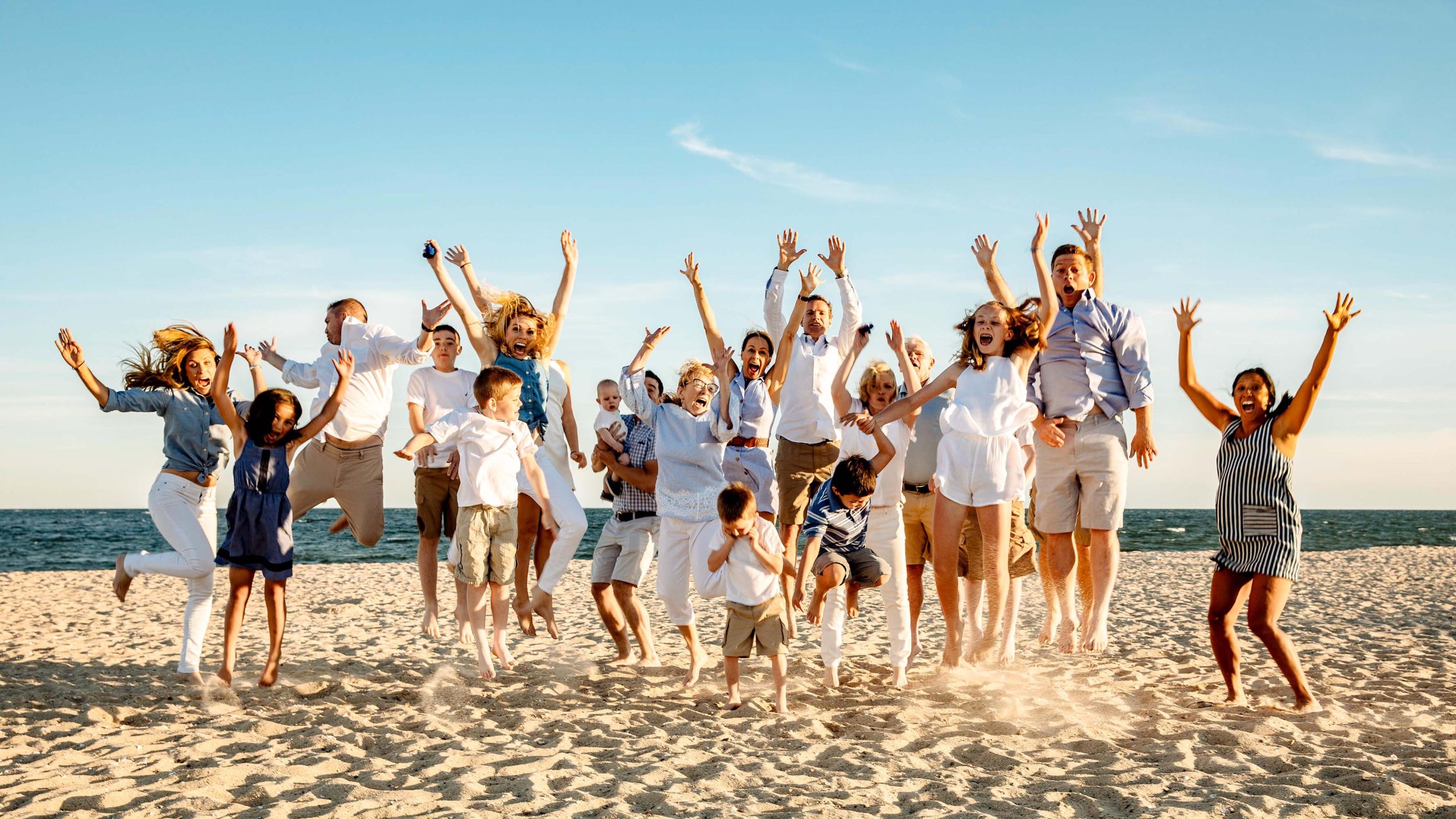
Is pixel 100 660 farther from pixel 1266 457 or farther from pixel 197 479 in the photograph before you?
pixel 1266 457

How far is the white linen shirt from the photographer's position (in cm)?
736

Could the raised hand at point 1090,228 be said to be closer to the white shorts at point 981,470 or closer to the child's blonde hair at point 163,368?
the white shorts at point 981,470

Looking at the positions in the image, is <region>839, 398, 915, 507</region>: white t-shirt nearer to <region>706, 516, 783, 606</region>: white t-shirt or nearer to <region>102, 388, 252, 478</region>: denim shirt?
<region>706, 516, 783, 606</region>: white t-shirt

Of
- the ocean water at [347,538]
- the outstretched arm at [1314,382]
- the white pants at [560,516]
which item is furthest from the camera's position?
the ocean water at [347,538]

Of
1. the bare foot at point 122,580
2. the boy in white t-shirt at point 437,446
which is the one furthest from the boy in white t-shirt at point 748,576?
the bare foot at point 122,580

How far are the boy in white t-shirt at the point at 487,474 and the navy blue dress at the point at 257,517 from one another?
1.05m

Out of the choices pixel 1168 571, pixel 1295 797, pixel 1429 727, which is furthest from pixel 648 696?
pixel 1168 571

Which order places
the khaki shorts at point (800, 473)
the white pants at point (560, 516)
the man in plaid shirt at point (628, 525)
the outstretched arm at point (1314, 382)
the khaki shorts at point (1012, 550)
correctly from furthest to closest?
the man in plaid shirt at point (628, 525) < the khaki shorts at point (800, 473) < the khaki shorts at point (1012, 550) < the white pants at point (560, 516) < the outstretched arm at point (1314, 382)

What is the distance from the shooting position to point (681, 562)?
669cm

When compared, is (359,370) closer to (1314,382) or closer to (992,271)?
Result: (992,271)

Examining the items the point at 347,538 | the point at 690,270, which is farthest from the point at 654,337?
the point at 347,538

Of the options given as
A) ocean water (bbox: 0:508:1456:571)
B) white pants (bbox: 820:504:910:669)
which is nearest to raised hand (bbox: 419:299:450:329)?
white pants (bbox: 820:504:910:669)

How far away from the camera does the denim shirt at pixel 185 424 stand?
21.4 feet

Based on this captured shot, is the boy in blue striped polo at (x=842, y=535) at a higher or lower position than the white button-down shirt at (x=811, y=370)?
lower
